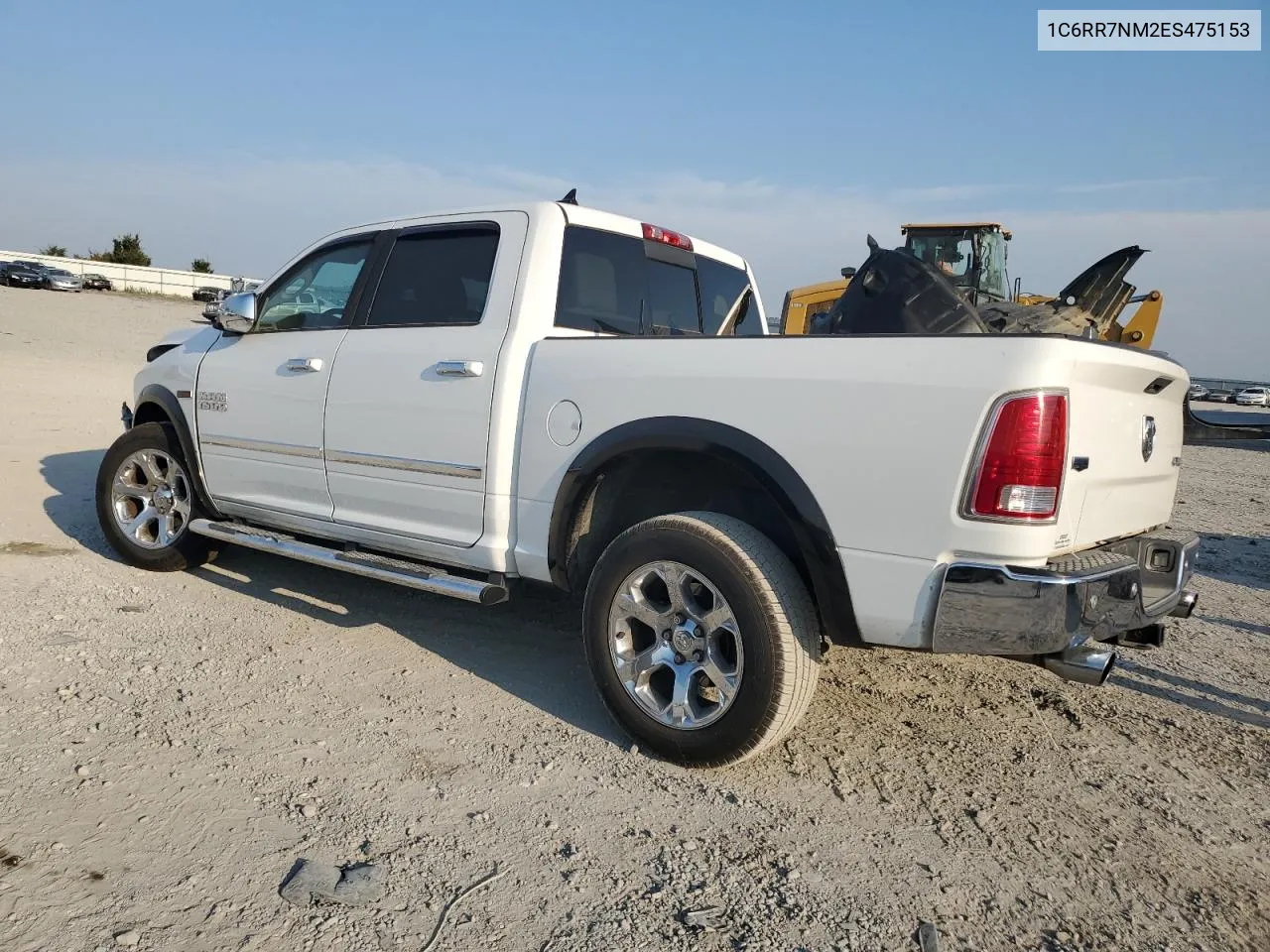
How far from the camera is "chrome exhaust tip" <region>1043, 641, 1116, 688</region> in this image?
112 inches

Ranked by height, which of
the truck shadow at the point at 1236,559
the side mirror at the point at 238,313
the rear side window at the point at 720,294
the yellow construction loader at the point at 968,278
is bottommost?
the truck shadow at the point at 1236,559

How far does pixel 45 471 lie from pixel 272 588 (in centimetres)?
379

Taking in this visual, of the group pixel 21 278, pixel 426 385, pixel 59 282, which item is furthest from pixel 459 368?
pixel 21 278

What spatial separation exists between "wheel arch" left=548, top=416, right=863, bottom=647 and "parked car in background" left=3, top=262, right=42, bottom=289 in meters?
42.3

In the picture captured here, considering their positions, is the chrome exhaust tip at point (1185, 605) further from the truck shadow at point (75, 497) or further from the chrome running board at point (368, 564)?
the truck shadow at point (75, 497)

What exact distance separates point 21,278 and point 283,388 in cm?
4100

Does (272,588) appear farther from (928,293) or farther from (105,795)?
(928,293)

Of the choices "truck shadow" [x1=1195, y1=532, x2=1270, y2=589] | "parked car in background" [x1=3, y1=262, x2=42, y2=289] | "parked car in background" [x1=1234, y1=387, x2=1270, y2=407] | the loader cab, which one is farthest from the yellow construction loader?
"parked car in background" [x1=1234, y1=387, x2=1270, y2=407]

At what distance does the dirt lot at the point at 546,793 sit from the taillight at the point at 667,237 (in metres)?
2.02

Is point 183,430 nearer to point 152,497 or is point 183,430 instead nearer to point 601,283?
point 152,497

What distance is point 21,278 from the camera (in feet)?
122

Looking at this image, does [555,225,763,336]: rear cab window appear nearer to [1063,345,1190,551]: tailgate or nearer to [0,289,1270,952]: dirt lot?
[0,289,1270,952]: dirt lot

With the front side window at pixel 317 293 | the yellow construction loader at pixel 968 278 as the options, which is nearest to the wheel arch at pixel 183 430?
the front side window at pixel 317 293

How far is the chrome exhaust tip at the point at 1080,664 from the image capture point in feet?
9.34
